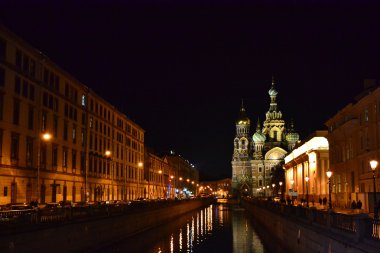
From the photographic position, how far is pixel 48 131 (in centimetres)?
5656

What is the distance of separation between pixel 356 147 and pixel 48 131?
1436 inches

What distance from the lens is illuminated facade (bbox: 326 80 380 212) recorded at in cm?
5428

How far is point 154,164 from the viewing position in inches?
5143

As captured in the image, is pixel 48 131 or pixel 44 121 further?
pixel 48 131

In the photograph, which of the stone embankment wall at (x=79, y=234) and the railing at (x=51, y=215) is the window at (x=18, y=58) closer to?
the railing at (x=51, y=215)

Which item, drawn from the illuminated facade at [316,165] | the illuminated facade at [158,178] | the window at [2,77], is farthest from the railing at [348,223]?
the illuminated facade at [158,178]

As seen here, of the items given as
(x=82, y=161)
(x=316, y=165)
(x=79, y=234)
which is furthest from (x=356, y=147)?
Answer: (x=79, y=234)

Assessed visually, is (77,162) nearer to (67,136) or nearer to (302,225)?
(67,136)

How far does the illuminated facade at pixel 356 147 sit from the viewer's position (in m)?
54.3

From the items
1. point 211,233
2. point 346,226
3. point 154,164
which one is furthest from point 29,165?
point 154,164

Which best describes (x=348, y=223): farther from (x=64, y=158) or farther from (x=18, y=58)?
(x=64, y=158)

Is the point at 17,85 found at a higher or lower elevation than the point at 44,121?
higher

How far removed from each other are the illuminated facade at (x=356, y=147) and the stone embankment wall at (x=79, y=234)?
23.1m

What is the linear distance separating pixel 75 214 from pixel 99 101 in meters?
44.8
